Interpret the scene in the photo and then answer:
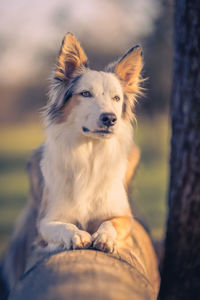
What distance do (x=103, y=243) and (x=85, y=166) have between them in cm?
66

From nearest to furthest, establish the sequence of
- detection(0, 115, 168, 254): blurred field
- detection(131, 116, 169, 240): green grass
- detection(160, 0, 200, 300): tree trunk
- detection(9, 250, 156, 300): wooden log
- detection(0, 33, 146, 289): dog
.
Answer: detection(9, 250, 156, 300): wooden log < detection(0, 33, 146, 289): dog < detection(160, 0, 200, 300): tree trunk < detection(131, 116, 169, 240): green grass < detection(0, 115, 168, 254): blurred field

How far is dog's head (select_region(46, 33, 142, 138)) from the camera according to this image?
2570 mm

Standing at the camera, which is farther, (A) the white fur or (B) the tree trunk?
(B) the tree trunk

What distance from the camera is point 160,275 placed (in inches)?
129

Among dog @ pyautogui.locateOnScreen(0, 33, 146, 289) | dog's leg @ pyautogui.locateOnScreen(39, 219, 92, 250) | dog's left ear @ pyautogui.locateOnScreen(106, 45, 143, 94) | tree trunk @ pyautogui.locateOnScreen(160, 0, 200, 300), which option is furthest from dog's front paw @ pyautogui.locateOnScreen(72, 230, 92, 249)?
dog's left ear @ pyautogui.locateOnScreen(106, 45, 143, 94)

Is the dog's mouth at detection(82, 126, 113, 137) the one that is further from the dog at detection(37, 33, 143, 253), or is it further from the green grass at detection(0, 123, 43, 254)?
the green grass at detection(0, 123, 43, 254)

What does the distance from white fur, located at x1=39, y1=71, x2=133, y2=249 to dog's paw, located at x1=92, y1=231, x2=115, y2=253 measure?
0.96 ft

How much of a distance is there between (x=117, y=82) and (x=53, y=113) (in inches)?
23.2

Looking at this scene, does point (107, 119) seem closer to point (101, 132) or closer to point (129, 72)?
point (101, 132)

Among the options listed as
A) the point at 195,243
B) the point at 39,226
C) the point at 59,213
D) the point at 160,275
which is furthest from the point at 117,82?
the point at 160,275

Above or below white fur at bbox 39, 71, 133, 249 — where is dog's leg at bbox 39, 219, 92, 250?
below

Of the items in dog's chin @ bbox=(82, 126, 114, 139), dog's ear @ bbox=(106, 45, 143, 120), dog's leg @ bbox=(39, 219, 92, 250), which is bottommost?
dog's leg @ bbox=(39, 219, 92, 250)

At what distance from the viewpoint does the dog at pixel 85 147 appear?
8.68 ft

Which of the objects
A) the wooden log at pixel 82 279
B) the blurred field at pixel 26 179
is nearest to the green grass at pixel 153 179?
the blurred field at pixel 26 179
